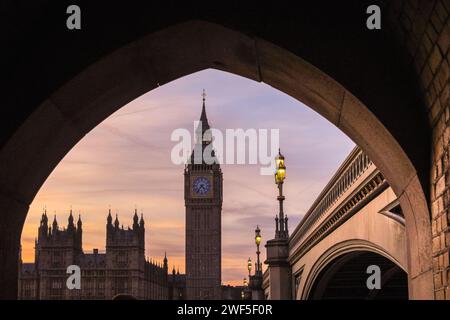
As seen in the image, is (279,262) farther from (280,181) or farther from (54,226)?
(54,226)

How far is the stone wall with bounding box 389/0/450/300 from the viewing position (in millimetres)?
6645

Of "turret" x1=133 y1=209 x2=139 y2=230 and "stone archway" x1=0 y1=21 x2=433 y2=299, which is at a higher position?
"turret" x1=133 y1=209 x2=139 y2=230

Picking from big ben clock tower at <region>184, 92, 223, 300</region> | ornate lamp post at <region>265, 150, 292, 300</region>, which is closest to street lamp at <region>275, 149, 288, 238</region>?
ornate lamp post at <region>265, 150, 292, 300</region>

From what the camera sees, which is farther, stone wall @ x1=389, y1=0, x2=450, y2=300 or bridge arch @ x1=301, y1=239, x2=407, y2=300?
bridge arch @ x1=301, y1=239, x2=407, y2=300

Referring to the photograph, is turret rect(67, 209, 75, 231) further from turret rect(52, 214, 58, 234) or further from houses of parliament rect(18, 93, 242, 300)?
turret rect(52, 214, 58, 234)

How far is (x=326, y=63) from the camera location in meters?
8.01

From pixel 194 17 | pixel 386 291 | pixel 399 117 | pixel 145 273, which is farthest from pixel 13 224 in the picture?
pixel 145 273

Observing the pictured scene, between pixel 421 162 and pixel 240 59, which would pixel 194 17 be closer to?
pixel 240 59

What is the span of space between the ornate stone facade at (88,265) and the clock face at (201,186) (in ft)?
89.9

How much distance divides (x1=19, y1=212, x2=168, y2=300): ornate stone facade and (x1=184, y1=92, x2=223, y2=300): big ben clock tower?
16.8 metres

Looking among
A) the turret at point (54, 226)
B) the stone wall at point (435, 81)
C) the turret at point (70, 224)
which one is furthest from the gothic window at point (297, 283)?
the turret at point (54, 226)

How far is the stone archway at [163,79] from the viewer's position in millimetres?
8031

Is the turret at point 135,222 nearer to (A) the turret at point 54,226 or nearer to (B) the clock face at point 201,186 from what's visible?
(A) the turret at point 54,226

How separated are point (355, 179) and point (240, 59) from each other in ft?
27.9
